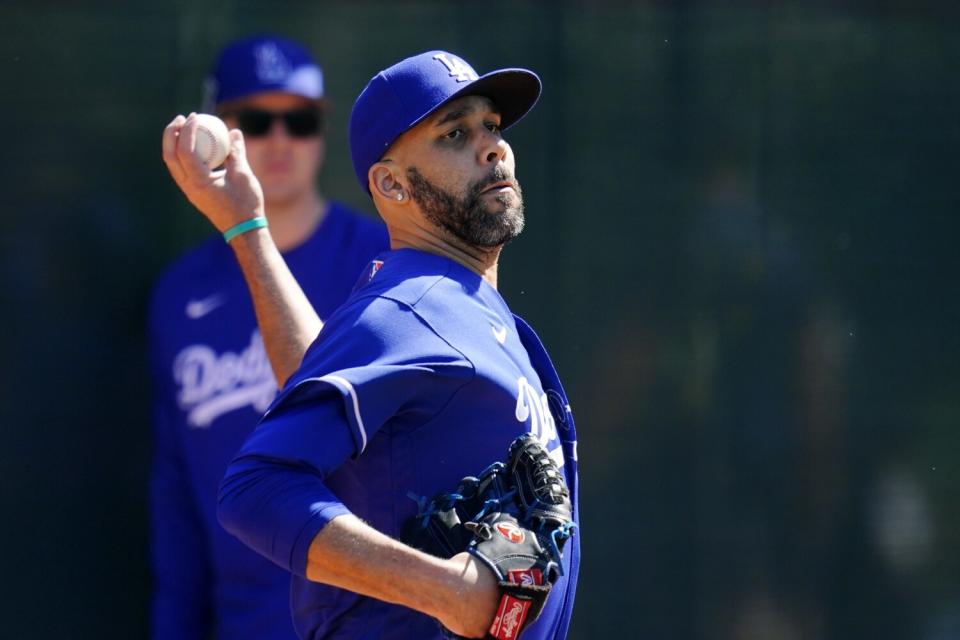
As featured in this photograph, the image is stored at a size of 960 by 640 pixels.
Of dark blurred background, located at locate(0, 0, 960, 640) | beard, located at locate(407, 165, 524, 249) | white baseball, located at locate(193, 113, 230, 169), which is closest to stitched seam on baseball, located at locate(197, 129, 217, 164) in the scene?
white baseball, located at locate(193, 113, 230, 169)

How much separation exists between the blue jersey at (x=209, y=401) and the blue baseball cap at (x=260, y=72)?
1.25ft

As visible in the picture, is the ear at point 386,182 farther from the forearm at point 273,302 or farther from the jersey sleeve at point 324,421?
the jersey sleeve at point 324,421

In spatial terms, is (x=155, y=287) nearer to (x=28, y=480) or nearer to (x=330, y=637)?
(x=28, y=480)

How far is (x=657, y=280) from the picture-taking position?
434cm

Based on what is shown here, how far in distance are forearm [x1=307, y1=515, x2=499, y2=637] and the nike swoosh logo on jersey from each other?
199cm

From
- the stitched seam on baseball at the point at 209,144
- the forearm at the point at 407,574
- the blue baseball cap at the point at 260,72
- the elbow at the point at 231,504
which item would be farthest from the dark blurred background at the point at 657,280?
the forearm at the point at 407,574

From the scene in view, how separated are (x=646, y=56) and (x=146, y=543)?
2162 mm

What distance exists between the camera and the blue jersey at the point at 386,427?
6.88ft

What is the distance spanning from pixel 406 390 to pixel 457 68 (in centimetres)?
74

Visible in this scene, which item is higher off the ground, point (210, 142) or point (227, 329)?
point (210, 142)

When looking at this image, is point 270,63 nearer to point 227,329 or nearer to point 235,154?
point 227,329

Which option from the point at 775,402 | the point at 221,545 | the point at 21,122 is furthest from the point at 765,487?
the point at 21,122

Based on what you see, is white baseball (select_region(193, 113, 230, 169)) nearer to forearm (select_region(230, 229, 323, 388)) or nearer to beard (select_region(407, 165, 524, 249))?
forearm (select_region(230, 229, 323, 388))

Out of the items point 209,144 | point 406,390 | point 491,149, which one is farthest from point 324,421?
point 209,144
